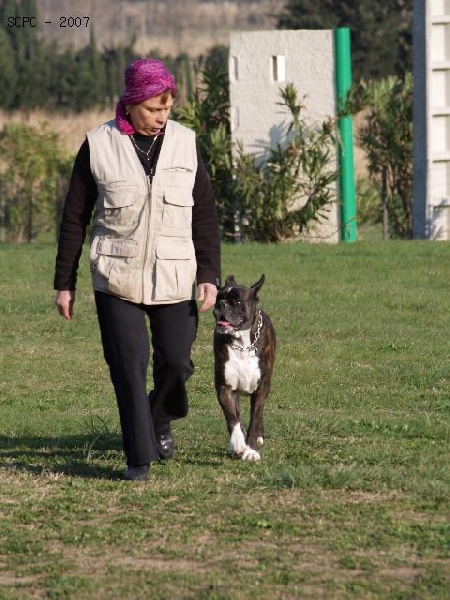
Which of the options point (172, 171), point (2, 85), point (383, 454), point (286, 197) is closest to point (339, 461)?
point (383, 454)

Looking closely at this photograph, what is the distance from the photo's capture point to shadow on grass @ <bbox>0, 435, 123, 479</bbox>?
8656 millimetres

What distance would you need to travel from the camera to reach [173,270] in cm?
806

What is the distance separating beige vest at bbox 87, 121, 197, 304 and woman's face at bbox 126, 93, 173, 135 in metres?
0.09

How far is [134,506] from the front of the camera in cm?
768

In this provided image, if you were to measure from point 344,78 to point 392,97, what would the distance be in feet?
4.18

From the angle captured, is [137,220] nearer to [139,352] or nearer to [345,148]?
[139,352]

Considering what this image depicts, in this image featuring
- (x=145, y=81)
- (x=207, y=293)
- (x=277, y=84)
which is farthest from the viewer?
(x=277, y=84)

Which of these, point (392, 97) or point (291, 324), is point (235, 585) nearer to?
point (291, 324)

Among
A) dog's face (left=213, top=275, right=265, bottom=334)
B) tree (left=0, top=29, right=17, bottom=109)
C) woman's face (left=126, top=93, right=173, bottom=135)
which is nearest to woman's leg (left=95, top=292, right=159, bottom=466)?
dog's face (left=213, top=275, right=265, bottom=334)

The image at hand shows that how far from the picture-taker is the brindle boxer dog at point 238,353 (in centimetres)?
857

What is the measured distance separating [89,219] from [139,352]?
2.31 ft

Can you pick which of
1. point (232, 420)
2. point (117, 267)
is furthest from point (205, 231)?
point (232, 420)

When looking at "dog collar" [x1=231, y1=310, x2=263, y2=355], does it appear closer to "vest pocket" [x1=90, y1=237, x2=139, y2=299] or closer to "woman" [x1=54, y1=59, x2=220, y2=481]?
"woman" [x1=54, y1=59, x2=220, y2=481]

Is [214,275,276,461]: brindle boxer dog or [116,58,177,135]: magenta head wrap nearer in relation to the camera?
[116,58,177,135]: magenta head wrap
